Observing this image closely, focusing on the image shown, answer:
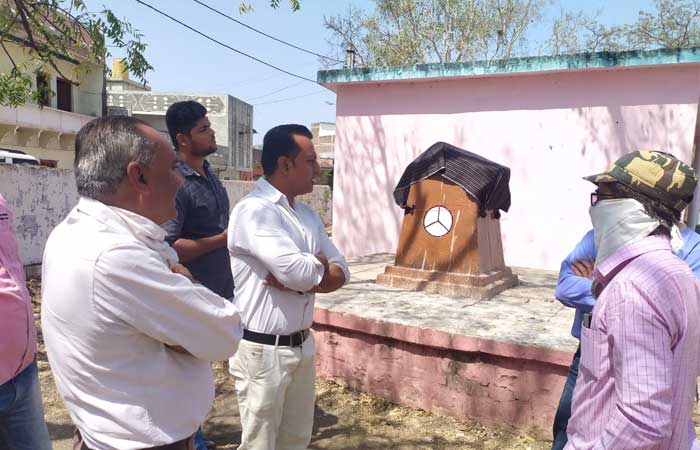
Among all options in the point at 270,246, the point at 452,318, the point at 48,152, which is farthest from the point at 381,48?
the point at 270,246

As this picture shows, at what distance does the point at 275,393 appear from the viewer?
2.11 metres

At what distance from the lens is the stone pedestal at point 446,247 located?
4559mm

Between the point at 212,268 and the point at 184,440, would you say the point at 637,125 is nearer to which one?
the point at 212,268

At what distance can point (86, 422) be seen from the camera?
1324 mm

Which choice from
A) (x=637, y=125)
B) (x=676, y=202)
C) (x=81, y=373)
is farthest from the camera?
(x=637, y=125)

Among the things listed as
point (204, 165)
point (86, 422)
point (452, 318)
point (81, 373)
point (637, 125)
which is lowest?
point (452, 318)

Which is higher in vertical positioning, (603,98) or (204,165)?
(603,98)

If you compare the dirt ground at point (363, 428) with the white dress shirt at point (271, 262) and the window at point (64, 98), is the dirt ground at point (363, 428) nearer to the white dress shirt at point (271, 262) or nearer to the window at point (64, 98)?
the white dress shirt at point (271, 262)

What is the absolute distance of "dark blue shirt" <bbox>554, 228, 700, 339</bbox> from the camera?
77.2 inches

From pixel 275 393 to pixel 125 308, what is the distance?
3.39 ft

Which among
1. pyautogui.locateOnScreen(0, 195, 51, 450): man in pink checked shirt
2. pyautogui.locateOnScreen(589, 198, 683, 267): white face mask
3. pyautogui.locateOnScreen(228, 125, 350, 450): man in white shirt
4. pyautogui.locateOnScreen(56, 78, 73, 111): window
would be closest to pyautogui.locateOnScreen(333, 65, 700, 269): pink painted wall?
pyautogui.locateOnScreen(228, 125, 350, 450): man in white shirt

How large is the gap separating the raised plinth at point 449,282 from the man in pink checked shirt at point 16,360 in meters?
3.27

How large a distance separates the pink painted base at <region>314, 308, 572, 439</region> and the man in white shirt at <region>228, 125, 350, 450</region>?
1.44 meters

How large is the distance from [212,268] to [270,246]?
0.84 meters
